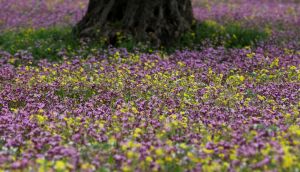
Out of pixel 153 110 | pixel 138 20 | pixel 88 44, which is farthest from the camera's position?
pixel 138 20

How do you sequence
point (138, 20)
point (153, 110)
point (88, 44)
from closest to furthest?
1. point (153, 110)
2. point (88, 44)
3. point (138, 20)

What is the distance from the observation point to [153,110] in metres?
8.44

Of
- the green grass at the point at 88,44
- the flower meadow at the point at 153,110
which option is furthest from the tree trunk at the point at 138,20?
the flower meadow at the point at 153,110

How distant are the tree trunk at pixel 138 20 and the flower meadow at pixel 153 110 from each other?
81 centimetres

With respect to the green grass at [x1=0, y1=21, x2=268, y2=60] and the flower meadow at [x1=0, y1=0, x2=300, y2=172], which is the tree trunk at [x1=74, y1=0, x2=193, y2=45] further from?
the flower meadow at [x1=0, y1=0, x2=300, y2=172]

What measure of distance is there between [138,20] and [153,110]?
6.64 metres

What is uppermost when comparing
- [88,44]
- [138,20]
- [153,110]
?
[153,110]

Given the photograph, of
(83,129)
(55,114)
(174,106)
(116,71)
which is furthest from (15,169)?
(116,71)

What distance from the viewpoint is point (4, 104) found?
928cm

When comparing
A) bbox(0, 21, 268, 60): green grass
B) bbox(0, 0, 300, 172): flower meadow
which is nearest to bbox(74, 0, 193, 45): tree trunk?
bbox(0, 21, 268, 60): green grass

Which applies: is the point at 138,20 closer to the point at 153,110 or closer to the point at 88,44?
the point at 88,44

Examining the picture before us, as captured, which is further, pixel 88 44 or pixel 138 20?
pixel 138 20

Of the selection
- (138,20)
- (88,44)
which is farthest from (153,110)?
(138,20)

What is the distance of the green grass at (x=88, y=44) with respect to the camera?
1411cm
